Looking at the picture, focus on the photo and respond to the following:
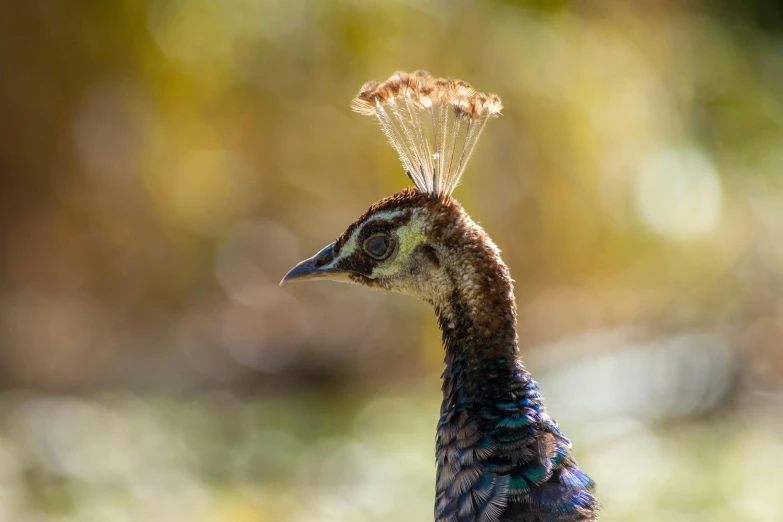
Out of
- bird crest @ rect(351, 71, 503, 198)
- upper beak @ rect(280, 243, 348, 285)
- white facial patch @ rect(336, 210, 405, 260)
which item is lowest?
upper beak @ rect(280, 243, 348, 285)

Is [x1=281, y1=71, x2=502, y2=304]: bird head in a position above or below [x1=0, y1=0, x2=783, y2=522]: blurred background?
below

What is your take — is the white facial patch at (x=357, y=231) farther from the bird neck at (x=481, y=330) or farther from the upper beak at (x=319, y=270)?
the bird neck at (x=481, y=330)

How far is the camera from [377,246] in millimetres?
1599

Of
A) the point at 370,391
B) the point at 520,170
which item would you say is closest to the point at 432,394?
the point at 370,391

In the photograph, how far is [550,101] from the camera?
4.59 meters

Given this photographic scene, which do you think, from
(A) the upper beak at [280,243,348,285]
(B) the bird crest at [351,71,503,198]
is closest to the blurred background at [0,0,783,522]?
(A) the upper beak at [280,243,348,285]

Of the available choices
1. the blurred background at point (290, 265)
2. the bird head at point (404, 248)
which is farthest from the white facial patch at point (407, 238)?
the blurred background at point (290, 265)

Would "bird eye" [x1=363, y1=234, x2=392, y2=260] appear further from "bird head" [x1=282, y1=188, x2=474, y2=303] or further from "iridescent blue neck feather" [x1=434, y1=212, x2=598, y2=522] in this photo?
"iridescent blue neck feather" [x1=434, y1=212, x2=598, y2=522]

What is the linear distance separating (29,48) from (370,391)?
1.91 m

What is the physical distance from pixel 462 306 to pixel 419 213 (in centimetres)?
16

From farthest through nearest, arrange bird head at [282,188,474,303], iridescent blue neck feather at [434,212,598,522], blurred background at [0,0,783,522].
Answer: blurred background at [0,0,783,522] < bird head at [282,188,474,303] < iridescent blue neck feather at [434,212,598,522]

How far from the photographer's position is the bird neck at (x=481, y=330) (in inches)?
57.8

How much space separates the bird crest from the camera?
5.16 feet

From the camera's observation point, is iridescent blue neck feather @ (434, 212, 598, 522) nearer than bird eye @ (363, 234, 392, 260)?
Yes
